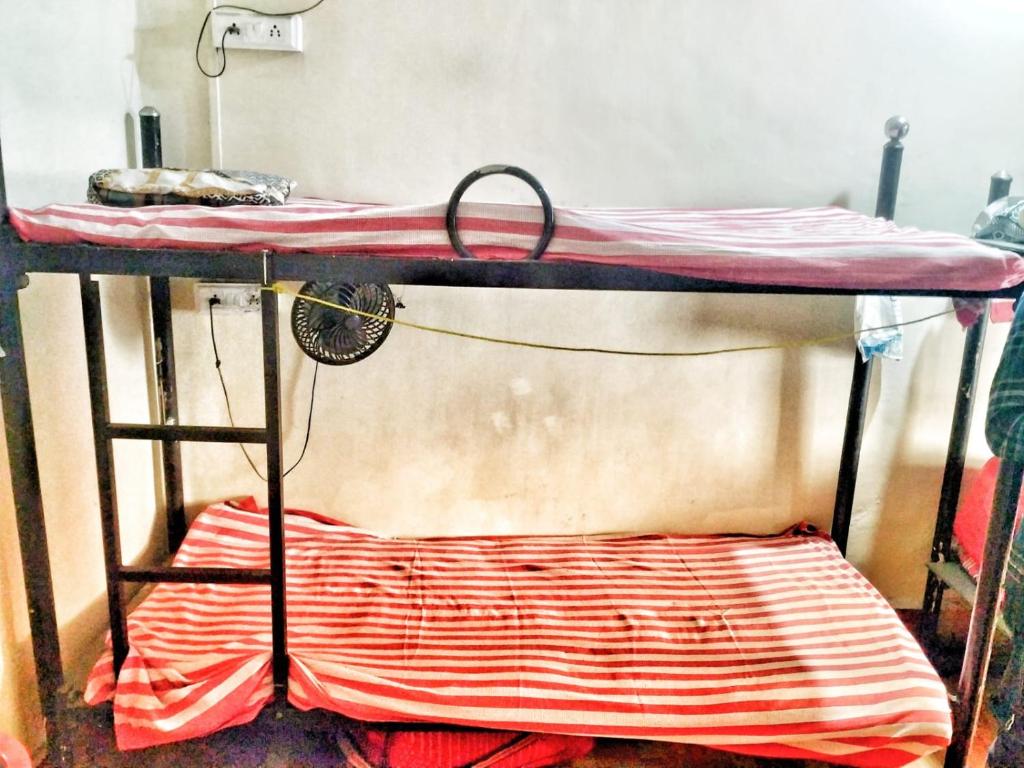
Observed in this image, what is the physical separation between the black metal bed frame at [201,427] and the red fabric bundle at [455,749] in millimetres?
222

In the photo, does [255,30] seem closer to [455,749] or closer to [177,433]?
[177,433]

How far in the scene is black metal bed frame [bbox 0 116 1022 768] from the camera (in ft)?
4.62

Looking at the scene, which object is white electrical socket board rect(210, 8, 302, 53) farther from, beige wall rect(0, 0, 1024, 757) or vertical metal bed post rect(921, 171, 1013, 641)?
vertical metal bed post rect(921, 171, 1013, 641)

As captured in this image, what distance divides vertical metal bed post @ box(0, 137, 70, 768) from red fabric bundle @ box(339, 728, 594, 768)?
2.08ft

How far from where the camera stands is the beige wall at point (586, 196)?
2166 millimetres

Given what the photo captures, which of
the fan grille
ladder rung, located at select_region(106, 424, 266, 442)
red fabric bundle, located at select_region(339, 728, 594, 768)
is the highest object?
the fan grille

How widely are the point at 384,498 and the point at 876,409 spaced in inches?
64.7

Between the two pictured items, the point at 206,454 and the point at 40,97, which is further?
the point at 206,454

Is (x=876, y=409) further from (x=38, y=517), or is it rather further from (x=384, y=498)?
(x=38, y=517)

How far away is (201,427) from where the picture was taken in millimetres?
1562

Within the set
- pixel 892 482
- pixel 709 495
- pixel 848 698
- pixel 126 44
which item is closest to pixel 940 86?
pixel 892 482

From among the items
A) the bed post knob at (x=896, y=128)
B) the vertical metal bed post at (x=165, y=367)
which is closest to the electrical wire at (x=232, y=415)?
the vertical metal bed post at (x=165, y=367)

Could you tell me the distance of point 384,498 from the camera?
247cm

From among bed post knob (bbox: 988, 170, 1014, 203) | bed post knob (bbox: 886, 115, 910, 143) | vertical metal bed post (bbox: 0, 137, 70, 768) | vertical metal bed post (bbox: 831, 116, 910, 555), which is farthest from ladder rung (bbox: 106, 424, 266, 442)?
bed post knob (bbox: 988, 170, 1014, 203)
